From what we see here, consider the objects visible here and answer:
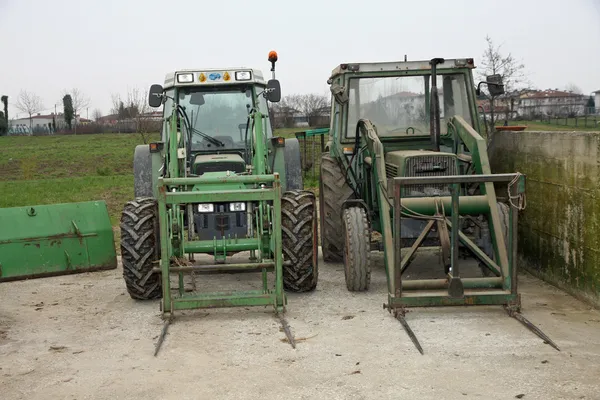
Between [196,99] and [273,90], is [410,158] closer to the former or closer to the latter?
[273,90]

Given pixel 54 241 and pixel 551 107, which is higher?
pixel 551 107

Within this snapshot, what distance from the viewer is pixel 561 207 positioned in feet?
26.0

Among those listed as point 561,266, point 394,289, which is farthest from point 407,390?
point 561,266

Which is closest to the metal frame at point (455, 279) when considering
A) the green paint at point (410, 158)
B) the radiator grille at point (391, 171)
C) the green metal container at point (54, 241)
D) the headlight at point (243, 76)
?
the green paint at point (410, 158)

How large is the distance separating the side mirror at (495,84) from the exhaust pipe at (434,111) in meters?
0.61

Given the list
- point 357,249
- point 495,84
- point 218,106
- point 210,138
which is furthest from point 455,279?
point 218,106

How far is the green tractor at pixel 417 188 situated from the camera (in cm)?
686

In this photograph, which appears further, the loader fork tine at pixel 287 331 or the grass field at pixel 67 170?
the grass field at pixel 67 170

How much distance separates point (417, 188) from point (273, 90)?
2.06m

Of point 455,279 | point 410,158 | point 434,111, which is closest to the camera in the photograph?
point 455,279

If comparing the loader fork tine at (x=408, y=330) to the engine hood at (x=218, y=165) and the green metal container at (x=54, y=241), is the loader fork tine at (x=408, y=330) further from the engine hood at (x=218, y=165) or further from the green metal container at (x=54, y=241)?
the green metal container at (x=54, y=241)

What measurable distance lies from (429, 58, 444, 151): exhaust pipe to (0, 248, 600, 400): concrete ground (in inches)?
74.1

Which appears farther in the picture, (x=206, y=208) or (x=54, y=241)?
(x=54, y=241)

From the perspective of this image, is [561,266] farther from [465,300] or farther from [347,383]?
[347,383]
